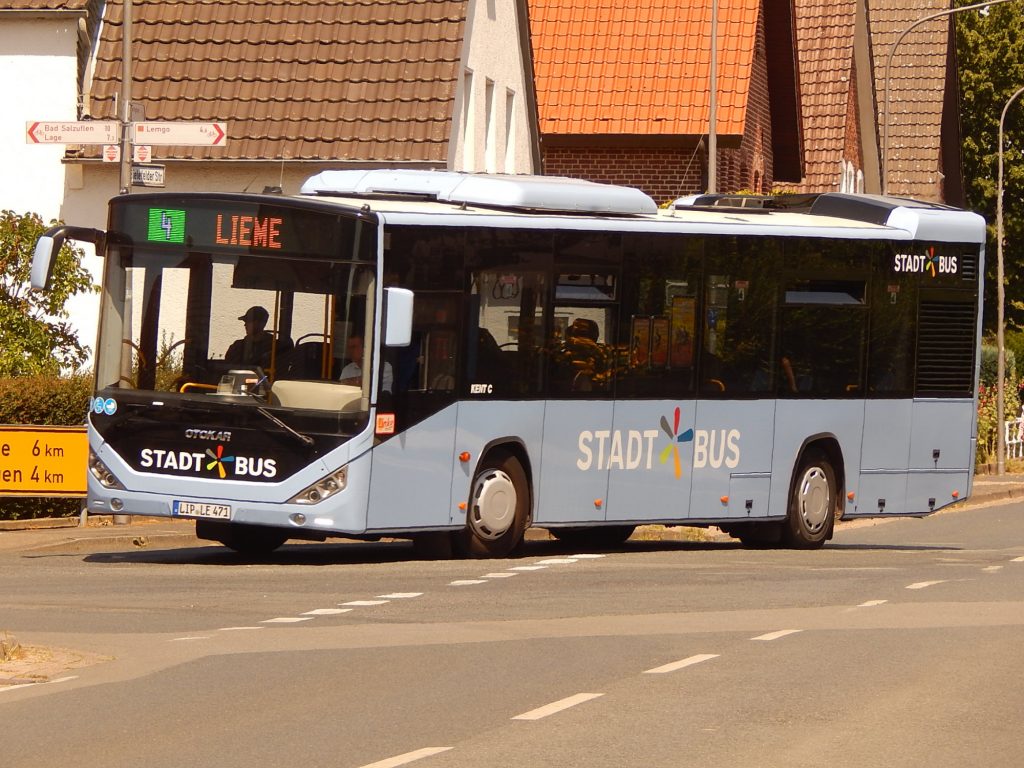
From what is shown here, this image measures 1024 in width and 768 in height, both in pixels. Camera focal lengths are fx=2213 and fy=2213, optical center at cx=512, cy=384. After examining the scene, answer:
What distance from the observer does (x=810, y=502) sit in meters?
20.4

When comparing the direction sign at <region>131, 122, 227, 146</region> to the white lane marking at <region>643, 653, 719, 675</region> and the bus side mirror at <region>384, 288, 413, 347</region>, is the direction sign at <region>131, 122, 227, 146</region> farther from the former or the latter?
the white lane marking at <region>643, 653, 719, 675</region>

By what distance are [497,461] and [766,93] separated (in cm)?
2773

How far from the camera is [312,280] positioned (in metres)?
16.4

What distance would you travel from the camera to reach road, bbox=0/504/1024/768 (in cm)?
877

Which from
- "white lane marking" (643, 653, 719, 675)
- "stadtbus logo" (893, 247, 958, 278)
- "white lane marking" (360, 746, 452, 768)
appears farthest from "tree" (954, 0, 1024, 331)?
"white lane marking" (360, 746, 452, 768)

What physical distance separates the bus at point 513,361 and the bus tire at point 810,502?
22mm

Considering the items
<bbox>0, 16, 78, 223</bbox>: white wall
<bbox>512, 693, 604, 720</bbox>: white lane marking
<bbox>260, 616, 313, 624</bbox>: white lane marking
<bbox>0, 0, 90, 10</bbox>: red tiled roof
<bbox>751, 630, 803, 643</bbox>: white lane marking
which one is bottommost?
<bbox>260, 616, 313, 624</bbox>: white lane marking

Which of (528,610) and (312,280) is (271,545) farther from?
(528,610)

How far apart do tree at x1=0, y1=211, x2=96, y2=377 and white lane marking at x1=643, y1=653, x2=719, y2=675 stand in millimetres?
12805

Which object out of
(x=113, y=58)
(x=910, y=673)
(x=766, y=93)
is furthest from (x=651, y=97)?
(x=910, y=673)

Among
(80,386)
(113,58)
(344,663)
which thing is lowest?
(344,663)

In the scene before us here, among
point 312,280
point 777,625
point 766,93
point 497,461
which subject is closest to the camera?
point 777,625

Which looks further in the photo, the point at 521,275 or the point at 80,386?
the point at 80,386

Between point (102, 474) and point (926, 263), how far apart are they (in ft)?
27.6
